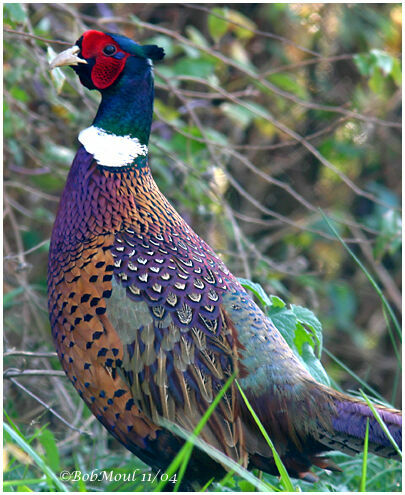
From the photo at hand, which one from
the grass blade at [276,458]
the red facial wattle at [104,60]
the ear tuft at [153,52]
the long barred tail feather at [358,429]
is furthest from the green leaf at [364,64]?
the grass blade at [276,458]

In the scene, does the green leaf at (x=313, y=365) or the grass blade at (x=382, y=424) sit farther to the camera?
the green leaf at (x=313, y=365)

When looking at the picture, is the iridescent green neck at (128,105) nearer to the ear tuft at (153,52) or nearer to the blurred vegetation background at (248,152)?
the ear tuft at (153,52)

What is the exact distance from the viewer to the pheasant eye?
235cm

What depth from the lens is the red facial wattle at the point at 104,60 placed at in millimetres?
2357

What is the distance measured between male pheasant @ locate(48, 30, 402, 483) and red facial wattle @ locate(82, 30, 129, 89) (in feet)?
1.35

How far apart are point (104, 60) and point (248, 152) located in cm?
348

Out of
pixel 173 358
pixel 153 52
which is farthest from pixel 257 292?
pixel 153 52

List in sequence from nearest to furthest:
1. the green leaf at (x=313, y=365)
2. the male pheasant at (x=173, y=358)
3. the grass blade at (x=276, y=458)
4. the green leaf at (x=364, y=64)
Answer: the grass blade at (x=276, y=458), the male pheasant at (x=173, y=358), the green leaf at (x=313, y=365), the green leaf at (x=364, y=64)

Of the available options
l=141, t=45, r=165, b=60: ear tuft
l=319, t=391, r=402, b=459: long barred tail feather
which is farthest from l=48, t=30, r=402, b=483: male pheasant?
l=141, t=45, r=165, b=60: ear tuft

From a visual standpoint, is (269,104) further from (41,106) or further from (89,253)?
(89,253)

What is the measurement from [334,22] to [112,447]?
367 centimetres

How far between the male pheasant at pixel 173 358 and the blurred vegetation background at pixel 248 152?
2.75 ft

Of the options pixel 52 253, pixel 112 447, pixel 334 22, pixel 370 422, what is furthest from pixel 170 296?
pixel 334 22

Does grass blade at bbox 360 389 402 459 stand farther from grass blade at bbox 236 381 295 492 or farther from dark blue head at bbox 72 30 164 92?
dark blue head at bbox 72 30 164 92
